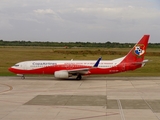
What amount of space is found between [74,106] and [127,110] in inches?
156

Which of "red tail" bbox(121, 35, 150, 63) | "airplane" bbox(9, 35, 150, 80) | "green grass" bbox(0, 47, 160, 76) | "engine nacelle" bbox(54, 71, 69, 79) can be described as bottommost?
"green grass" bbox(0, 47, 160, 76)

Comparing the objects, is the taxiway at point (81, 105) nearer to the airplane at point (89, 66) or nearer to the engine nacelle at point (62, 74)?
the engine nacelle at point (62, 74)

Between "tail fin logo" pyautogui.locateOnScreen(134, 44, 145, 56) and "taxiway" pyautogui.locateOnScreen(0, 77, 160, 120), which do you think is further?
"tail fin logo" pyautogui.locateOnScreen(134, 44, 145, 56)

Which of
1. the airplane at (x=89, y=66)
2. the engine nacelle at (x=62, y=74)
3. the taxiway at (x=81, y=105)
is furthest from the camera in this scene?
the airplane at (x=89, y=66)

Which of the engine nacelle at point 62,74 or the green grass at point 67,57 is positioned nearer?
the engine nacelle at point 62,74

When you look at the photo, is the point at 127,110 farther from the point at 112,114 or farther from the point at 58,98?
the point at 58,98

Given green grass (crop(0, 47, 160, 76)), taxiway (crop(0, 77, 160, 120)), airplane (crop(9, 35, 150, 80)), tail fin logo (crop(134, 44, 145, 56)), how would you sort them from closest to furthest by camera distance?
taxiway (crop(0, 77, 160, 120))
airplane (crop(9, 35, 150, 80))
tail fin logo (crop(134, 44, 145, 56))
green grass (crop(0, 47, 160, 76))

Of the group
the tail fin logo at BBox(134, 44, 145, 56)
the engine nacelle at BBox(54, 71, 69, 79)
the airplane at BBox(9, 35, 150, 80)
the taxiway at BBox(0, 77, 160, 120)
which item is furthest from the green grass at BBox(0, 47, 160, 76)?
the taxiway at BBox(0, 77, 160, 120)

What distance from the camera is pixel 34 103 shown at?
2383 cm

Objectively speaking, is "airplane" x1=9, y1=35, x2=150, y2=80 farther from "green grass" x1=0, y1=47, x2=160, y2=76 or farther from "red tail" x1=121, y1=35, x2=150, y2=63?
"green grass" x1=0, y1=47, x2=160, y2=76

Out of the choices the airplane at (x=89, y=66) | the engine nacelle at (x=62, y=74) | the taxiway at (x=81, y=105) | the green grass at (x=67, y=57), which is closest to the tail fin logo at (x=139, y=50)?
the airplane at (x=89, y=66)

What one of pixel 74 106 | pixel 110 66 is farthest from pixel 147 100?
pixel 110 66

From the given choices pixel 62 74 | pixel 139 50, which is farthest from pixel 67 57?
pixel 139 50

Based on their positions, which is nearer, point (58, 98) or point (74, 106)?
point (74, 106)
